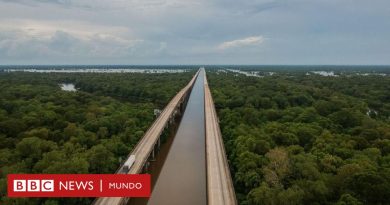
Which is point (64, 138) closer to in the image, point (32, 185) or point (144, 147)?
point (144, 147)

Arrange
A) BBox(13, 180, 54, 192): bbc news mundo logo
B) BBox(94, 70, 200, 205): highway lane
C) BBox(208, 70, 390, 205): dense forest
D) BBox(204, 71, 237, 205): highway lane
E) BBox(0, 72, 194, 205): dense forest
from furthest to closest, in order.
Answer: BBox(0, 72, 194, 205): dense forest < BBox(204, 71, 237, 205): highway lane < BBox(94, 70, 200, 205): highway lane < BBox(208, 70, 390, 205): dense forest < BBox(13, 180, 54, 192): bbc news mundo logo

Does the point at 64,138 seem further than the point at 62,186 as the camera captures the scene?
Yes

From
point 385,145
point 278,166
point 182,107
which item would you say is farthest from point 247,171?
point 182,107

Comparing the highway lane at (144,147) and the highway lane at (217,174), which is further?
the highway lane at (217,174)

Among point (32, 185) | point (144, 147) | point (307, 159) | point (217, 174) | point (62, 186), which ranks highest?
point (307, 159)

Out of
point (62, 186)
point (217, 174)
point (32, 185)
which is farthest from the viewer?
point (217, 174)

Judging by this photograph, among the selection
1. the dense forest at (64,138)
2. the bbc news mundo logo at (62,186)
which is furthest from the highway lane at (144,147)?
the dense forest at (64,138)

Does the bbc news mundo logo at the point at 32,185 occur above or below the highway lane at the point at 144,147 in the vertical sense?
above

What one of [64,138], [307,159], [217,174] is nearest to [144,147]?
[64,138]

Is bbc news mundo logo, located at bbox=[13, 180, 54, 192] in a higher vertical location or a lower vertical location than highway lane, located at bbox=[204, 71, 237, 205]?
higher

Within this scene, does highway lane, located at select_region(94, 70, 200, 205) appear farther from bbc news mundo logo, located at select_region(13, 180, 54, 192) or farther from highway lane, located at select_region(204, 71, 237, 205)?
highway lane, located at select_region(204, 71, 237, 205)

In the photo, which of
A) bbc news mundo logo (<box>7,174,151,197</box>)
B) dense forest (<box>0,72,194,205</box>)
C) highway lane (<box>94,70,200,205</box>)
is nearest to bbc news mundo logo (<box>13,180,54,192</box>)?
bbc news mundo logo (<box>7,174,151,197</box>)

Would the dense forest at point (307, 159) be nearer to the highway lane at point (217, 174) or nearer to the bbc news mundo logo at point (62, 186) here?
the highway lane at point (217, 174)

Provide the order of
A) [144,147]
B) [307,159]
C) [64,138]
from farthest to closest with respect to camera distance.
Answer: [64,138] < [144,147] < [307,159]
